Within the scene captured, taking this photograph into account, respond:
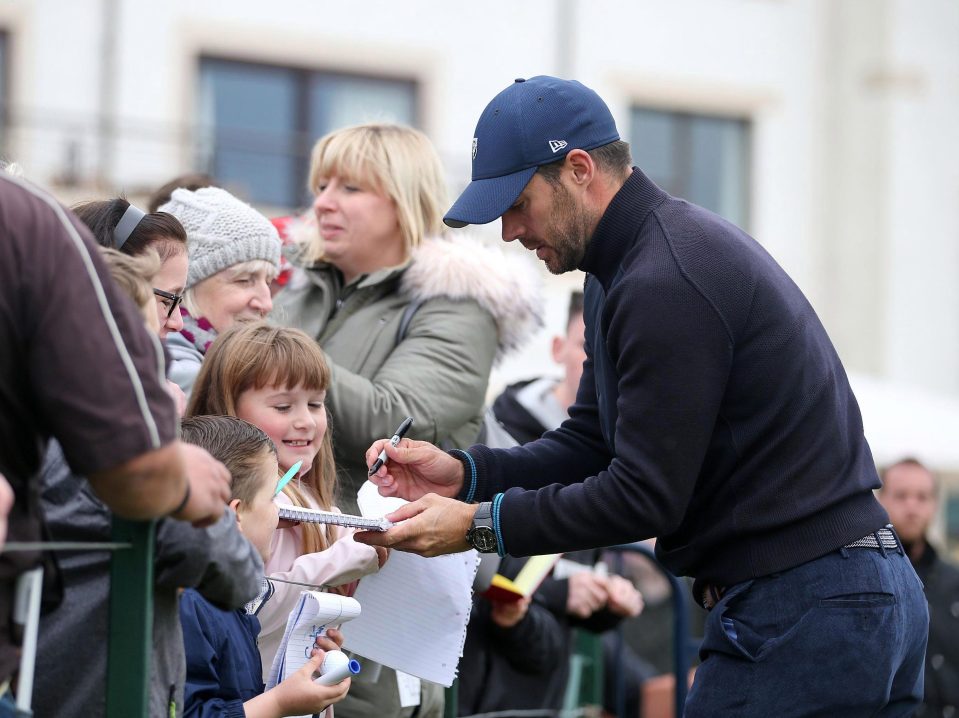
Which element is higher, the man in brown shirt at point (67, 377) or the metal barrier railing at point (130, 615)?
the man in brown shirt at point (67, 377)

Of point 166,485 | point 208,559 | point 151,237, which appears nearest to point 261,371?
point 151,237

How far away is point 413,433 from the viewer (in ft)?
12.6

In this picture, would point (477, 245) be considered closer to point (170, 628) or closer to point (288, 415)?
point (288, 415)

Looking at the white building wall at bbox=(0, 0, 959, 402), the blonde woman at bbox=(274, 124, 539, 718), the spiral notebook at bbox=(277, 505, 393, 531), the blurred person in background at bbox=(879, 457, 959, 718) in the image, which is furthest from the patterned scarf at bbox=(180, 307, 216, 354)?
the white building wall at bbox=(0, 0, 959, 402)

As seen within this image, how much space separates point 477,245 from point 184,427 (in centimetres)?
143

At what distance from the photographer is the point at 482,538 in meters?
3.09

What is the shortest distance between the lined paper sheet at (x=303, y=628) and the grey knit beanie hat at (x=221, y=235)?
1.11 meters

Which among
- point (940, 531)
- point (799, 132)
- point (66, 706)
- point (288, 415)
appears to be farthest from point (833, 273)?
point (66, 706)

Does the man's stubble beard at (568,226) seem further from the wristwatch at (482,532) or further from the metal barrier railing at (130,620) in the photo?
the metal barrier railing at (130,620)

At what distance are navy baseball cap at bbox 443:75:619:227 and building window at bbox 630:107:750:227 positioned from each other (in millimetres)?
11526

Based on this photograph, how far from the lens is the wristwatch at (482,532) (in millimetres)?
3086

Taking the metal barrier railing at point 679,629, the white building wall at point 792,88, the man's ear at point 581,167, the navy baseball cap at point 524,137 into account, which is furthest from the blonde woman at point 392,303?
the white building wall at point 792,88

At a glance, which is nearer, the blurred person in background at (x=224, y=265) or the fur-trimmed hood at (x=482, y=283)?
the blurred person in background at (x=224, y=265)

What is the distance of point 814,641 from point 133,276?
1.46m
